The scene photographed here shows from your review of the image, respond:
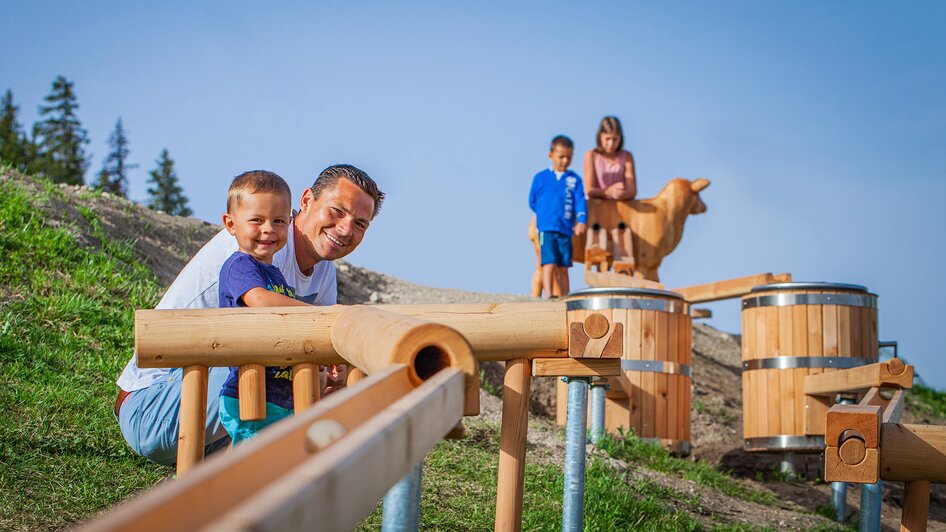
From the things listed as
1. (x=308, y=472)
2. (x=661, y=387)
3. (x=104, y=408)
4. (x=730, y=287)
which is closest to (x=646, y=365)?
(x=661, y=387)

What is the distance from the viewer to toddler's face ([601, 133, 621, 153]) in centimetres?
1209

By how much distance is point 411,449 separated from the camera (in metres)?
1.56

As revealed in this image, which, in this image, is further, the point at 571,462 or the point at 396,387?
the point at 571,462

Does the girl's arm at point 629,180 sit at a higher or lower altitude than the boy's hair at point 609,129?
lower

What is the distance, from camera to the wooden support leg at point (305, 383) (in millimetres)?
3105

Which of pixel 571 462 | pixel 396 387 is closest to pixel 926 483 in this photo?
pixel 571 462

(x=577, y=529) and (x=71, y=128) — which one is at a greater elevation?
(x=71, y=128)

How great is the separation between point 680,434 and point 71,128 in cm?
3137

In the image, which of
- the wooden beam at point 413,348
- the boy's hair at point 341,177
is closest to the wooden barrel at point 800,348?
the boy's hair at point 341,177

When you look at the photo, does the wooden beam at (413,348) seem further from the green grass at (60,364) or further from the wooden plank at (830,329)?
the wooden plank at (830,329)

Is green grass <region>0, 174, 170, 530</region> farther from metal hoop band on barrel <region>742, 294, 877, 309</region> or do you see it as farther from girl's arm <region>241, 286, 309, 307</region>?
metal hoop band on barrel <region>742, 294, 877, 309</region>

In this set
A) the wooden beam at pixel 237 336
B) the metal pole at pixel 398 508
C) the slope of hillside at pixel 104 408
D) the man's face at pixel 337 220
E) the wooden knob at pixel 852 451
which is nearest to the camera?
the metal pole at pixel 398 508

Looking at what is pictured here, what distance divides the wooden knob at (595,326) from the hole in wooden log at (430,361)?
4.27 feet

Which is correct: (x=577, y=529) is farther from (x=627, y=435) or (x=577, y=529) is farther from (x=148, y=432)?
(x=627, y=435)
